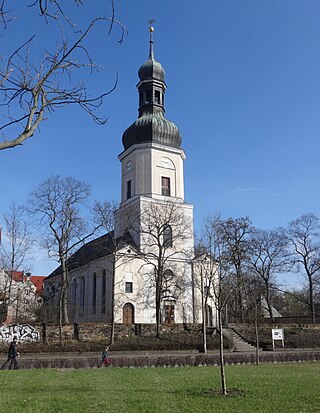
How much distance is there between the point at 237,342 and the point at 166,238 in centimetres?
1356

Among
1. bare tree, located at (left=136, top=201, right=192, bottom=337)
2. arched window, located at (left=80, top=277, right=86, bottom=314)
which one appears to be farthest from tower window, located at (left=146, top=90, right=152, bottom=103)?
arched window, located at (left=80, top=277, right=86, bottom=314)

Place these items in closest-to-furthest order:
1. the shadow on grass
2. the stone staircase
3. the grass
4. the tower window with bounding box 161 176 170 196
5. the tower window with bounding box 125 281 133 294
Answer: the grass < the shadow on grass < the stone staircase < the tower window with bounding box 125 281 133 294 < the tower window with bounding box 161 176 170 196

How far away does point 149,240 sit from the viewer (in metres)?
45.9

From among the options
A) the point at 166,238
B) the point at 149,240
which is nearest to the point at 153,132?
the point at 166,238

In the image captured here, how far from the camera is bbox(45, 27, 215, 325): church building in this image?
45.1m

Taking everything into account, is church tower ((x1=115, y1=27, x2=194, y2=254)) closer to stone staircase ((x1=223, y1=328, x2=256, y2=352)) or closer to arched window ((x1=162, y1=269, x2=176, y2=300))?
arched window ((x1=162, y1=269, x2=176, y2=300))

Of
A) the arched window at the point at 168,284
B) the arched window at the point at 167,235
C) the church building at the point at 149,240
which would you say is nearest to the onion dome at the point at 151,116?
the church building at the point at 149,240

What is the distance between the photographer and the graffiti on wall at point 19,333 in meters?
33.9

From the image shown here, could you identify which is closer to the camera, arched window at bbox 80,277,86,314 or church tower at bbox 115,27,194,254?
church tower at bbox 115,27,194,254

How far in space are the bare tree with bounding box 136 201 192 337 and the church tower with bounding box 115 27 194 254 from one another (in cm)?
63

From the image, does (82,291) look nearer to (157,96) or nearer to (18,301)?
(18,301)

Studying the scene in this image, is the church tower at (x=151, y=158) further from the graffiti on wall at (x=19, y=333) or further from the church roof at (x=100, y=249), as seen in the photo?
the graffiti on wall at (x=19, y=333)

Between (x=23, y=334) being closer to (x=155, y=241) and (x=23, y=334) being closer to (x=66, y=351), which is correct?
(x=66, y=351)

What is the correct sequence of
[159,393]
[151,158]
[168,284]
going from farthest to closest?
[151,158] → [168,284] → [159,393]
